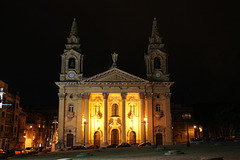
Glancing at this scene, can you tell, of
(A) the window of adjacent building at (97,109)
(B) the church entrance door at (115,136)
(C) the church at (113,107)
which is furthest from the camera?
(A) the window of adjacent building at (97,109)

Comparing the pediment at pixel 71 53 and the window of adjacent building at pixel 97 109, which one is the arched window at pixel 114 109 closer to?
the window of adjacent building at pixel 97 109

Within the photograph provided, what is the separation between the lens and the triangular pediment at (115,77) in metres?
52.4

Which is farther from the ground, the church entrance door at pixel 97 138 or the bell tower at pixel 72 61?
the bell tower at pixel 72 61

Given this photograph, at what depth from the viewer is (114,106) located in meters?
53.9

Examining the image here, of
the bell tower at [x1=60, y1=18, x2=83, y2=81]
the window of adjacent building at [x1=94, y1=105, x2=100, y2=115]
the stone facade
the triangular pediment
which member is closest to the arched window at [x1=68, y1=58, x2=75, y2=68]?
the bell tower at [x1=60, y1=18, x2=83, y2=81]

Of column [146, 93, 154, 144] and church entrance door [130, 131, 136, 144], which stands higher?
column [146, 93, 154, 144]

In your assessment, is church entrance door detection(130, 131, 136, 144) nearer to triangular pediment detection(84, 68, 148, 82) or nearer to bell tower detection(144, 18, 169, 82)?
triangular pediment detection(84, 68, 148, 82)

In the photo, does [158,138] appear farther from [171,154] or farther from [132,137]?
[171,154]

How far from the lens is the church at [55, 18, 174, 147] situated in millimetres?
51156

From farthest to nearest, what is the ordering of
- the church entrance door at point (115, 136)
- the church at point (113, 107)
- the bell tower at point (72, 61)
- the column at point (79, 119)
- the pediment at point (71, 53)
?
the pediment at point (71, 53) < the bell tower at point (72, 61) < the church entrance door at point (115, 136) < the church at point (113, 107) < the column at point (79, 119)

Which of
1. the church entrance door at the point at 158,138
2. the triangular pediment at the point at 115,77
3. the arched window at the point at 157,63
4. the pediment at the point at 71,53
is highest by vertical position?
the pediment at the point at 71,53

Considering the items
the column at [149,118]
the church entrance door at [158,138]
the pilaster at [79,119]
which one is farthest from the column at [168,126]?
the pilaster at [79,119]

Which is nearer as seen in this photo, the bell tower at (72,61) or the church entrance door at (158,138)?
the church entrance door at (158,138)

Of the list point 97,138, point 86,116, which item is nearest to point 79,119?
point 86,116
